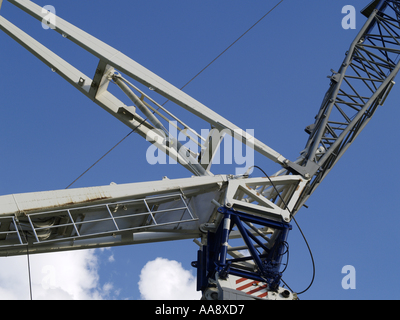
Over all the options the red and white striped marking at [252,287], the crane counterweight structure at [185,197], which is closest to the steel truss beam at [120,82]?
the crane counterweight structure at [185,197]

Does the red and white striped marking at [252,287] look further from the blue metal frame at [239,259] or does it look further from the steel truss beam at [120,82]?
the steel truss beam at [120,82]

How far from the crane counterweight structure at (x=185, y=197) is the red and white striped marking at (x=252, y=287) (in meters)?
0.04

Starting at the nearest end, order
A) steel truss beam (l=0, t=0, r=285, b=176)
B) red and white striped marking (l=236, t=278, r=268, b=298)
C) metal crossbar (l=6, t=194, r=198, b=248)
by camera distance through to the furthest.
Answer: red and white striped marking (l=236, t=278, r=268, b=298) < metal crossbar (l=6, t=194, r=198, b=248) < steel truss beam (l=0, t=0, r=285, b=176)

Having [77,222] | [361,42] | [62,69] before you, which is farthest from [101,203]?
[361,42]

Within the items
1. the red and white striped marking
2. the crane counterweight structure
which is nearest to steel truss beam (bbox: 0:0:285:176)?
the crane counterweight structure

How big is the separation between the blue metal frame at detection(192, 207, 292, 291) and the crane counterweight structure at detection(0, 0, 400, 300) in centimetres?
3

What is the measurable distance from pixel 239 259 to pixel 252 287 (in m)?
1.35

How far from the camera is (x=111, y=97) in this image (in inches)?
745

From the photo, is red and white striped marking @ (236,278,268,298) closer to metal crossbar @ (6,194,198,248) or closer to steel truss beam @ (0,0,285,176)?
metal crossbar @ (6,194,198,248)

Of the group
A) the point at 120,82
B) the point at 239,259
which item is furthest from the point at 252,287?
the point at 120,82

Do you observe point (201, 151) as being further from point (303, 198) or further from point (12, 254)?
point (12, 254)

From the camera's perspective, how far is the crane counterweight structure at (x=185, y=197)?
14305 millimetres

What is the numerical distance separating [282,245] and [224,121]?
4627 mm

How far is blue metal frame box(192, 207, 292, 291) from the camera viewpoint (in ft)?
47.3
